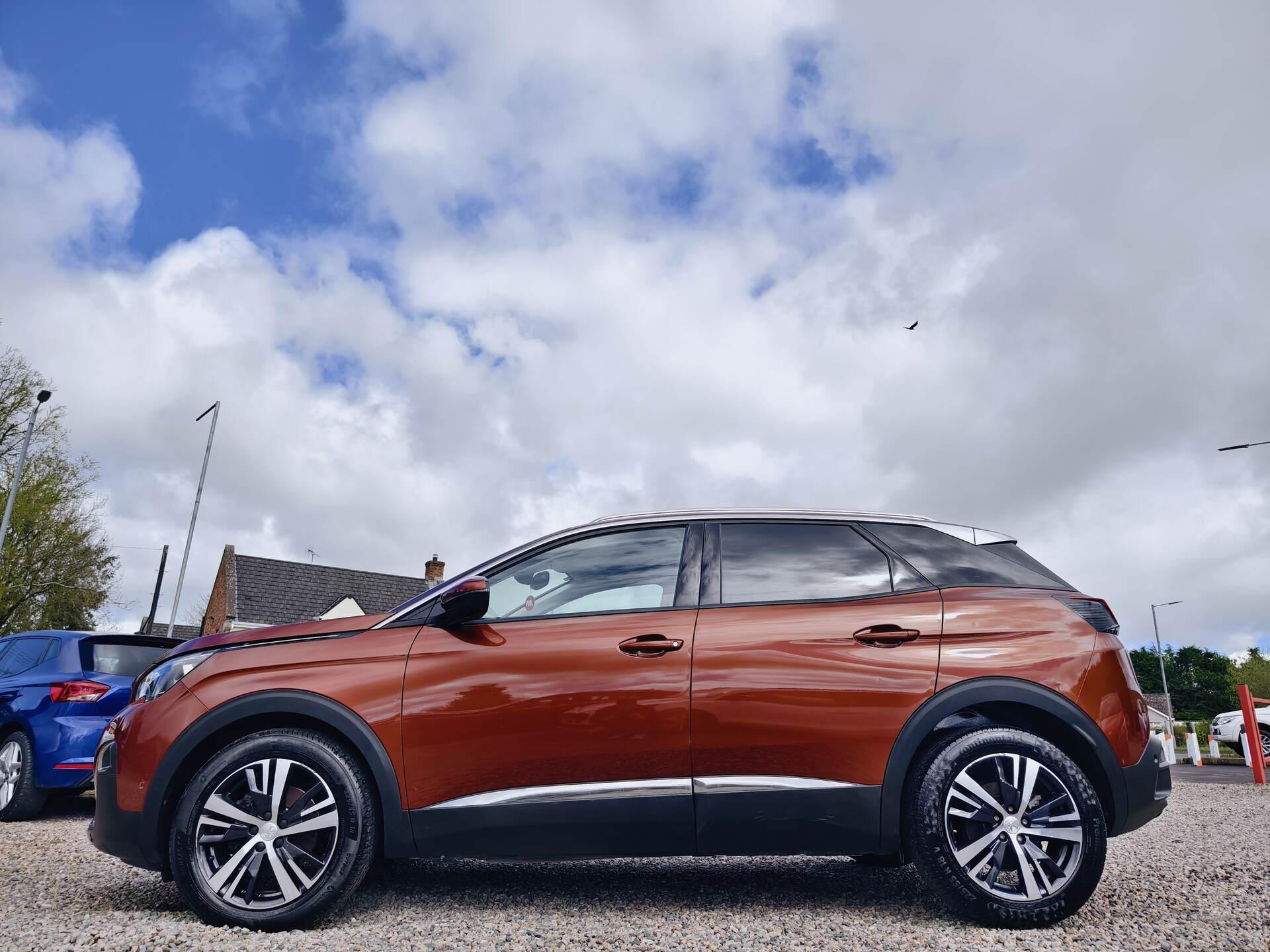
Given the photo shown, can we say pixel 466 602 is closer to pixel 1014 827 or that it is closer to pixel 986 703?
pixel 986 703

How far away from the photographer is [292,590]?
1448 inches

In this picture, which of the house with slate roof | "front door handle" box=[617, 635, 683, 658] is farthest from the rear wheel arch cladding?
the house with slate roof

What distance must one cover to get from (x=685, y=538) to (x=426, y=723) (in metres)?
1.36

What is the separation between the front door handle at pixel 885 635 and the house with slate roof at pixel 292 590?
3196cm

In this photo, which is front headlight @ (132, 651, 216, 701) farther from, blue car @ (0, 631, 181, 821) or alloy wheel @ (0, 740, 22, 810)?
alloy wheel @ (0, 740, 22, 810)

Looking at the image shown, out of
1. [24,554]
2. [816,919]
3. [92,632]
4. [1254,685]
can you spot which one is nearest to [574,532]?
[816,919]

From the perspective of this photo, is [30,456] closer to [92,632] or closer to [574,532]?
[92,632]

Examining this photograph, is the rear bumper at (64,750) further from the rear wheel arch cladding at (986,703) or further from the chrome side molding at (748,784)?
the rear wheel arch cladding at (986,703)

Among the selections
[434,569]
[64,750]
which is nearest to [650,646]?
[64,750]

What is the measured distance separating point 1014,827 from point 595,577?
196 centimetres

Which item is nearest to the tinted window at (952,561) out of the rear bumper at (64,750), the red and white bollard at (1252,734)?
the rear bumper at (64,750)

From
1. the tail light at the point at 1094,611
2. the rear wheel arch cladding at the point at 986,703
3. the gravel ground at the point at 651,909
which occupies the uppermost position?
the tail light at the point at 1094,611

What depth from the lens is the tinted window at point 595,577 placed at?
380 centimetres

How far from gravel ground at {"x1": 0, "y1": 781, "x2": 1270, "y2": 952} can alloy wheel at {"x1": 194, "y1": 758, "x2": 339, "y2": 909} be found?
170 millimetres
